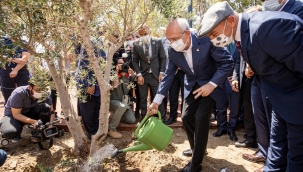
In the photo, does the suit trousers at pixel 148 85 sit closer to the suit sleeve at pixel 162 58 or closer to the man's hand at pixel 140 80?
the man's hand at pixel 140 80

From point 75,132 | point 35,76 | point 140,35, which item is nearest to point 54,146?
point 75,132

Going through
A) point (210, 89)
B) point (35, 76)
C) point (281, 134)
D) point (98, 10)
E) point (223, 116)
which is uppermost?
point (98, 10)

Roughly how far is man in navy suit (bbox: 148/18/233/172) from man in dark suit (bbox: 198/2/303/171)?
64cm

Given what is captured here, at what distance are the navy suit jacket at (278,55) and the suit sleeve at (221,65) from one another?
0.68 m

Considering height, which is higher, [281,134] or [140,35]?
[140,35]

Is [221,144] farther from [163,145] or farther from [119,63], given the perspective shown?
Result: [119,63]

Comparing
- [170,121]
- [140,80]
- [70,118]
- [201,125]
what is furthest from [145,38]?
[201,125]

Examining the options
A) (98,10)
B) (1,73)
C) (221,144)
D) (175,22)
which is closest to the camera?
(175,22)

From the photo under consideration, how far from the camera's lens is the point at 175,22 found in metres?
2.66

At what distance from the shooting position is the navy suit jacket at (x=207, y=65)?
→ 2754 millimetres

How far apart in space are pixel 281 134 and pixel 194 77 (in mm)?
1141

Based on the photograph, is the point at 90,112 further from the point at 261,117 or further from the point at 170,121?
the point at 261,117

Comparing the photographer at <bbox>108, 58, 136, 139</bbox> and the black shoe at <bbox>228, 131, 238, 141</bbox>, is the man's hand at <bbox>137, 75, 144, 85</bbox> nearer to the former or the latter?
the photographer at <bbox>108, 58, 136, 139</bbox>

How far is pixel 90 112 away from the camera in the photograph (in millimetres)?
4160
